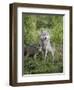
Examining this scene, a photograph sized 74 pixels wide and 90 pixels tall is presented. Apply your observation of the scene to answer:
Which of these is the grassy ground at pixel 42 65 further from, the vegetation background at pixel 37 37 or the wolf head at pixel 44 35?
the wolf head at pixel 44 35

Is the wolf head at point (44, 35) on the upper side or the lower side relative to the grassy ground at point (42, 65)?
upper

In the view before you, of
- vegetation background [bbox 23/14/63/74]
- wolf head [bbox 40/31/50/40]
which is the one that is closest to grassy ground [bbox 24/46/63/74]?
vegetation background [bbox 23/14/63/74]

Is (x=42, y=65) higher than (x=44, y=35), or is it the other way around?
(x=44, y=35)

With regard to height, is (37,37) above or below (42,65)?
above

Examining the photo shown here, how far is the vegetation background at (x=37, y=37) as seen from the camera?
1954 millimetres

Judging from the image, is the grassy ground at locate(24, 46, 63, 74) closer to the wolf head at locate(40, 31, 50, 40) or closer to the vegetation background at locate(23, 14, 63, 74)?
the vegetation background at locate(23, 14, 63, 74)

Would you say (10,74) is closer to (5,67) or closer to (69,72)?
(5,67)

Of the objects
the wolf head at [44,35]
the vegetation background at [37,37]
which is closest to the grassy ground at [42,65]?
the vegetation background at [37,37]

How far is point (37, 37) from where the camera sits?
1979 mm

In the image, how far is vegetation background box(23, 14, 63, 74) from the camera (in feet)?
6.41

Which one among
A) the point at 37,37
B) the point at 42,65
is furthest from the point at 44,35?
the point at 42,65

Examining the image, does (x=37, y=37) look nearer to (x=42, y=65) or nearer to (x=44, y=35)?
(x=44, y=35)

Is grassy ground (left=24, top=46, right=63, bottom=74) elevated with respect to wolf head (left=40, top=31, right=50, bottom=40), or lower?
lower

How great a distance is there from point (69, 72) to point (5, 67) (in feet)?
1.54
